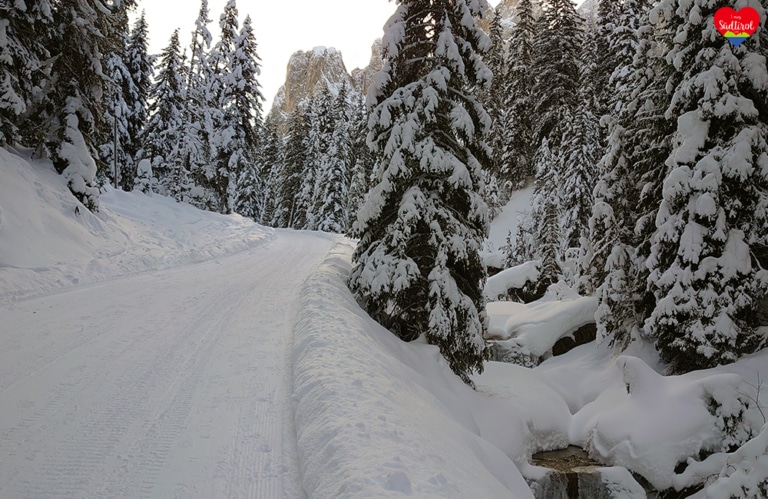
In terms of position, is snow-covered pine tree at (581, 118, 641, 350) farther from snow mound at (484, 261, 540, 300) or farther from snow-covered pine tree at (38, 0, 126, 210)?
snow-covered pine tree at (38, 0, 126, 210)

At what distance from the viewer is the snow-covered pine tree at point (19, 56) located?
12.1m

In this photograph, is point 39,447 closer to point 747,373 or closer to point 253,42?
point 747,373

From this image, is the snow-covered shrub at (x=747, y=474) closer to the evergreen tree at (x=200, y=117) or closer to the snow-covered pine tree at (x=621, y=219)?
the snow-covered pine tree at (x=621, y=219)

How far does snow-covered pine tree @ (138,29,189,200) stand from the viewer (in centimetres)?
2920

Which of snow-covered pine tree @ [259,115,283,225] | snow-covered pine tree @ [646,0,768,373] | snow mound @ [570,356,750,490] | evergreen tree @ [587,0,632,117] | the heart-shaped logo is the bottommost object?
snow mound @ [570,356,750,490]

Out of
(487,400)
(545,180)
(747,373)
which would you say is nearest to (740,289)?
(747,373)

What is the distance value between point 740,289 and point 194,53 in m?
33.6

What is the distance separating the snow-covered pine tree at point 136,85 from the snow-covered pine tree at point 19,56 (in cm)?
1818

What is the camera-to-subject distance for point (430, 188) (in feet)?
32.2

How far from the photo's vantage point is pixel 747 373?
938 centimetres

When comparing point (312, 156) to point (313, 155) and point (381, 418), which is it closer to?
point (313, 155)

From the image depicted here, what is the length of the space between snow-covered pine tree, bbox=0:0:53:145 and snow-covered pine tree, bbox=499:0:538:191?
30.5 metres

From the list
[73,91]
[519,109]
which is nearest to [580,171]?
[519,109]

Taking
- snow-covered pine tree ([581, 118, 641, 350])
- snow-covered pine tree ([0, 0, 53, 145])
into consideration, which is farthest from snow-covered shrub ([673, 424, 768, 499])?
snow-covered pine tree ([0, 0, 53, 145])
